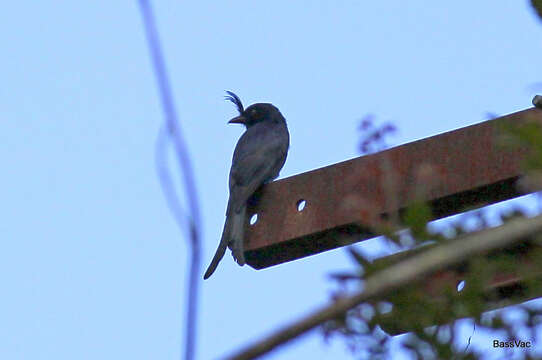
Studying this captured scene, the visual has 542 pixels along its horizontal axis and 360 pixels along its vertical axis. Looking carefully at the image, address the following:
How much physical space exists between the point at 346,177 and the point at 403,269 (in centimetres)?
247

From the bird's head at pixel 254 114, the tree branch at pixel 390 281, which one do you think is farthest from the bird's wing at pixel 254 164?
the tree branch at pixel 390 281

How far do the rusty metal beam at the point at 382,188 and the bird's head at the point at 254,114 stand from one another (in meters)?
5.04

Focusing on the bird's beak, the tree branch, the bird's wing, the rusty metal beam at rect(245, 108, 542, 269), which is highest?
the tree branch

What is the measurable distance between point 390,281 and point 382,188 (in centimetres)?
227

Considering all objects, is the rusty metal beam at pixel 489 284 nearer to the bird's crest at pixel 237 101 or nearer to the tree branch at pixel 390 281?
the tree branch at pixel 390 281

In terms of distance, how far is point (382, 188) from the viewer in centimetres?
356

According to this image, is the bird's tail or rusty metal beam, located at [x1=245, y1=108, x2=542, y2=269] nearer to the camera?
rusty metal beam, located at [x1=245, y1=108, x2=542, y2=269]

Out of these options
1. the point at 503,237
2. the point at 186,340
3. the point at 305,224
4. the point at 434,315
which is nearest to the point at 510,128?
the point at 434,315

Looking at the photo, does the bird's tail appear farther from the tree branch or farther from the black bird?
the tree branch

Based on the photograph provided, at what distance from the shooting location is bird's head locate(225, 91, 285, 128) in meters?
9.07

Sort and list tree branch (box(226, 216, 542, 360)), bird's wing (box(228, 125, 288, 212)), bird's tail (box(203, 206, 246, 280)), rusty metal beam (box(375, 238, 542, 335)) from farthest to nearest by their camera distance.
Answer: bird's wing (box(228, 125, 288, 212))
bird's tail (box(203, 206, 246, 280))
rusty metal beam (box(375, 238, 542, 335))
tree branch (box(226, 216, 542, 360))

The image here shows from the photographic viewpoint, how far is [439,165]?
366cm

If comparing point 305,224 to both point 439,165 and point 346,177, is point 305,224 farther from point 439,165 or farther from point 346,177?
point 439,165

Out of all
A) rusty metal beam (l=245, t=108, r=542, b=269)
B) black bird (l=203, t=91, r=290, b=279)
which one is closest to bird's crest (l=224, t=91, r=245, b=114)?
black bird (l=203, t=91, r=290, b=279)
